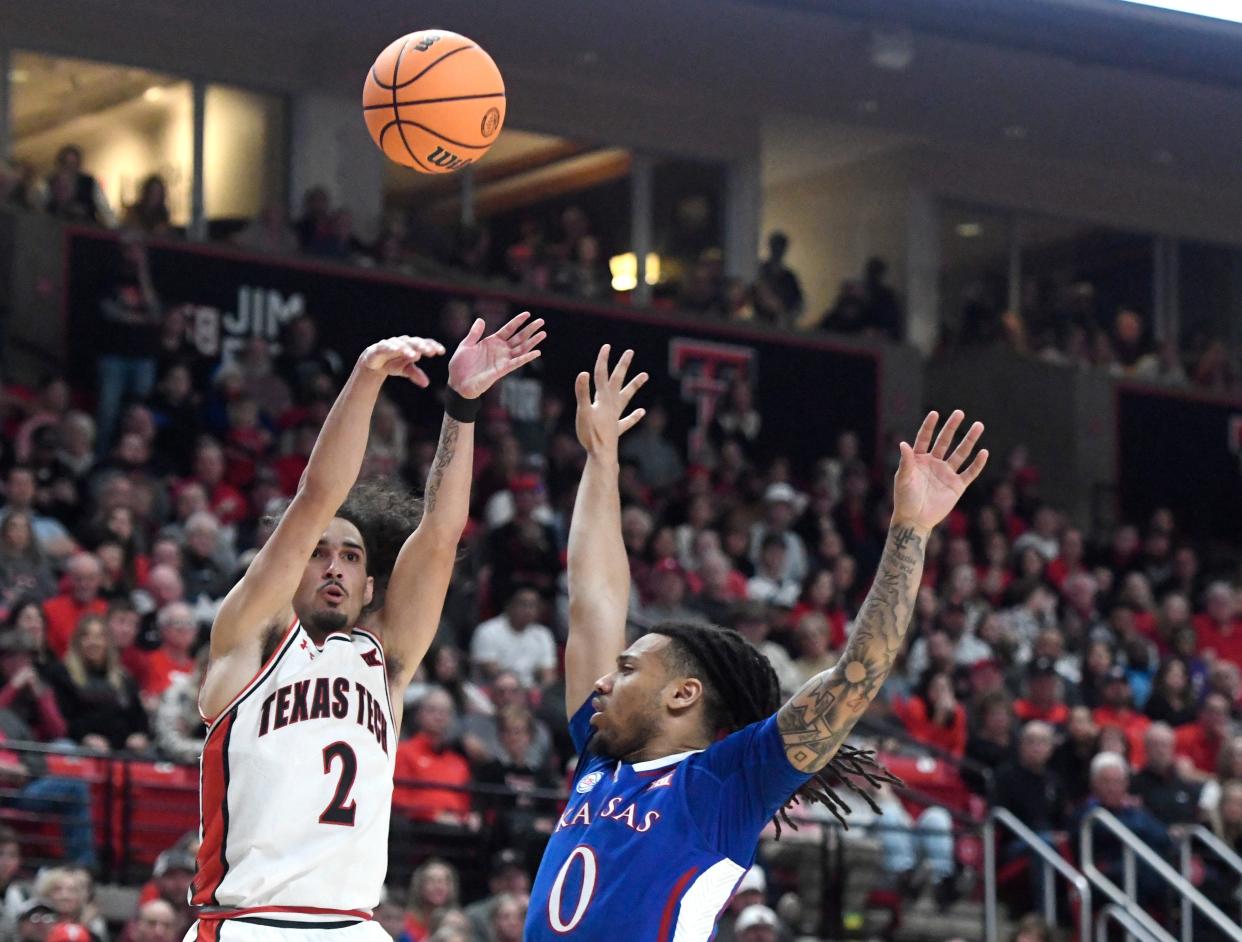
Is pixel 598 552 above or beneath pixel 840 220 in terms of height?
beneath

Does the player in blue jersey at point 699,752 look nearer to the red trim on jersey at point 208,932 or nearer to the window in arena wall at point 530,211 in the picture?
the red trim on jersey at point 208,932

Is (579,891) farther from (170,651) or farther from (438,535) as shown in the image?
(170,651)

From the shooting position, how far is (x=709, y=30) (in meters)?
19.3

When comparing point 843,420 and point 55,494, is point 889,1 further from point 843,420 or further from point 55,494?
point 55,494

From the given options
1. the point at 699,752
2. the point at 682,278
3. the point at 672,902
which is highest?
the point at 682,278

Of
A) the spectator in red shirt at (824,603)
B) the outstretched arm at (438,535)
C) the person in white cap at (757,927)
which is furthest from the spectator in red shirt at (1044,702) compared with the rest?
the outstretched arm at (438,535)

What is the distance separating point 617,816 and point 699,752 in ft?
0.91

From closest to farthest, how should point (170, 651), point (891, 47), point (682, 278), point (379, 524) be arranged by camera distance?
point (379, 524)
point (170, 651)
point (891, 47)
point (682, 278)

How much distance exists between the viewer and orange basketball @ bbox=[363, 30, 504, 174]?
7.55m

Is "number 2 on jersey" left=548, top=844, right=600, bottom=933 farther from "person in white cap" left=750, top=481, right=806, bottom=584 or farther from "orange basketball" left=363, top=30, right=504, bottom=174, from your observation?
"person in white cap" left=750, top=481, right=806, bottom=584

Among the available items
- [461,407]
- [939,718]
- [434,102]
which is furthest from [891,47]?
[461,407]

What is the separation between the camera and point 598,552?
646 cm

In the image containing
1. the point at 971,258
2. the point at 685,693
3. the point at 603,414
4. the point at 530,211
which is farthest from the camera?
the point at 971,258

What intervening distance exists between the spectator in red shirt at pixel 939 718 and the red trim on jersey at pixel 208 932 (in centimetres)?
1036
